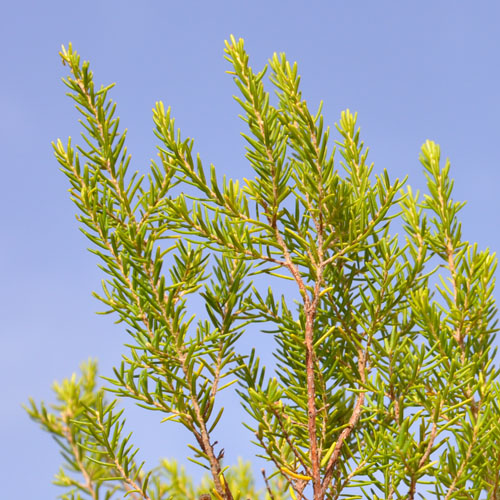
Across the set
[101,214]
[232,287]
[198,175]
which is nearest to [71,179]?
[101,214]

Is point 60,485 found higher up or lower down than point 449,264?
lower down

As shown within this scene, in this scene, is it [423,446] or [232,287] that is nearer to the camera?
[423,446]

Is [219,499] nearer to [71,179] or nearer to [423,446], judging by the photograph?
[423,446]

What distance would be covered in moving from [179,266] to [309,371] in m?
0.79

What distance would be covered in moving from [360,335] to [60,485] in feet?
8.33

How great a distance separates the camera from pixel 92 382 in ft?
15.4

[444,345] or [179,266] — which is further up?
[179,266]

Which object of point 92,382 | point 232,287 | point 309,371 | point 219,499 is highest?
point 92,382

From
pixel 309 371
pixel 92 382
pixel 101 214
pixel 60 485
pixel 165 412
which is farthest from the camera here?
pixel 92 382

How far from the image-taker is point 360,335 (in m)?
2.62

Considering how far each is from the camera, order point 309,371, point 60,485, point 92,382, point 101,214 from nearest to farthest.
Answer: point 309,371, point 101,214, point 60,485, point 92,382

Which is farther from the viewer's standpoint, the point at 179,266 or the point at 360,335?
the point at 179,266

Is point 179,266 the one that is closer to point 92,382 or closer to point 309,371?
point 309,371

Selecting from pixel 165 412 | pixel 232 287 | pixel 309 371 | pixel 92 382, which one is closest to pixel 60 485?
pixel 92 382
